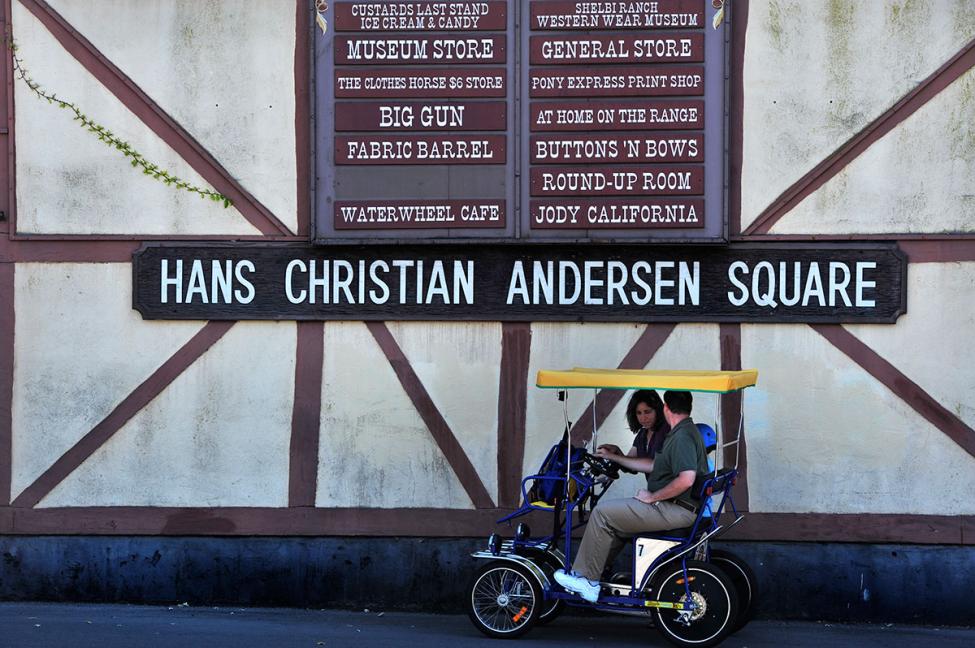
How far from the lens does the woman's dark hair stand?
874cm

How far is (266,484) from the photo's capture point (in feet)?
32.0

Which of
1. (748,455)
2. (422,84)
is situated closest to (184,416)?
(422,84)

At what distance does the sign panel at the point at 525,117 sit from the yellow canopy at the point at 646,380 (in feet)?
4.46

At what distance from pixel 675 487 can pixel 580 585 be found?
86 centimetres

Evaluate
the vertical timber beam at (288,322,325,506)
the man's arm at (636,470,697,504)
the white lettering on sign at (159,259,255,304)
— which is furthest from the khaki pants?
the white lettering on sign at (159,259,255,304)

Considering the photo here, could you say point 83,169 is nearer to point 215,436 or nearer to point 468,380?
point 215,436

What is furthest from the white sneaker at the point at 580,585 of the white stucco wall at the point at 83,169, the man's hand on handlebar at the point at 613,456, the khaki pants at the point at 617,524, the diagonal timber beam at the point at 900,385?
the white stucco wall at the point at 83,169

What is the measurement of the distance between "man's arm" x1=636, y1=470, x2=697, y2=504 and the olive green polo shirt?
0.04m

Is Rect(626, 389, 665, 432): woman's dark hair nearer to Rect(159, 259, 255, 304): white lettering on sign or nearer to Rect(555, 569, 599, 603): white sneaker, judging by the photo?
Rect(555, 569, 599, 603): white sneaker

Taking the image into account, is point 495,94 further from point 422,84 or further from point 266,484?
point 266,484

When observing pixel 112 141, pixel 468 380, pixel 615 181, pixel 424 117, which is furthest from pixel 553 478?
pixel 112 141

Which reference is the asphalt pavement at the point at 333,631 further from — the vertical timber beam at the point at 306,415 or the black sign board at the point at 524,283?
the black sign board at the point at 524,283

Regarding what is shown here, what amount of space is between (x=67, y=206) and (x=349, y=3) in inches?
99.4

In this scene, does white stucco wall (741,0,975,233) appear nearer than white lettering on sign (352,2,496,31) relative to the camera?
Yes
